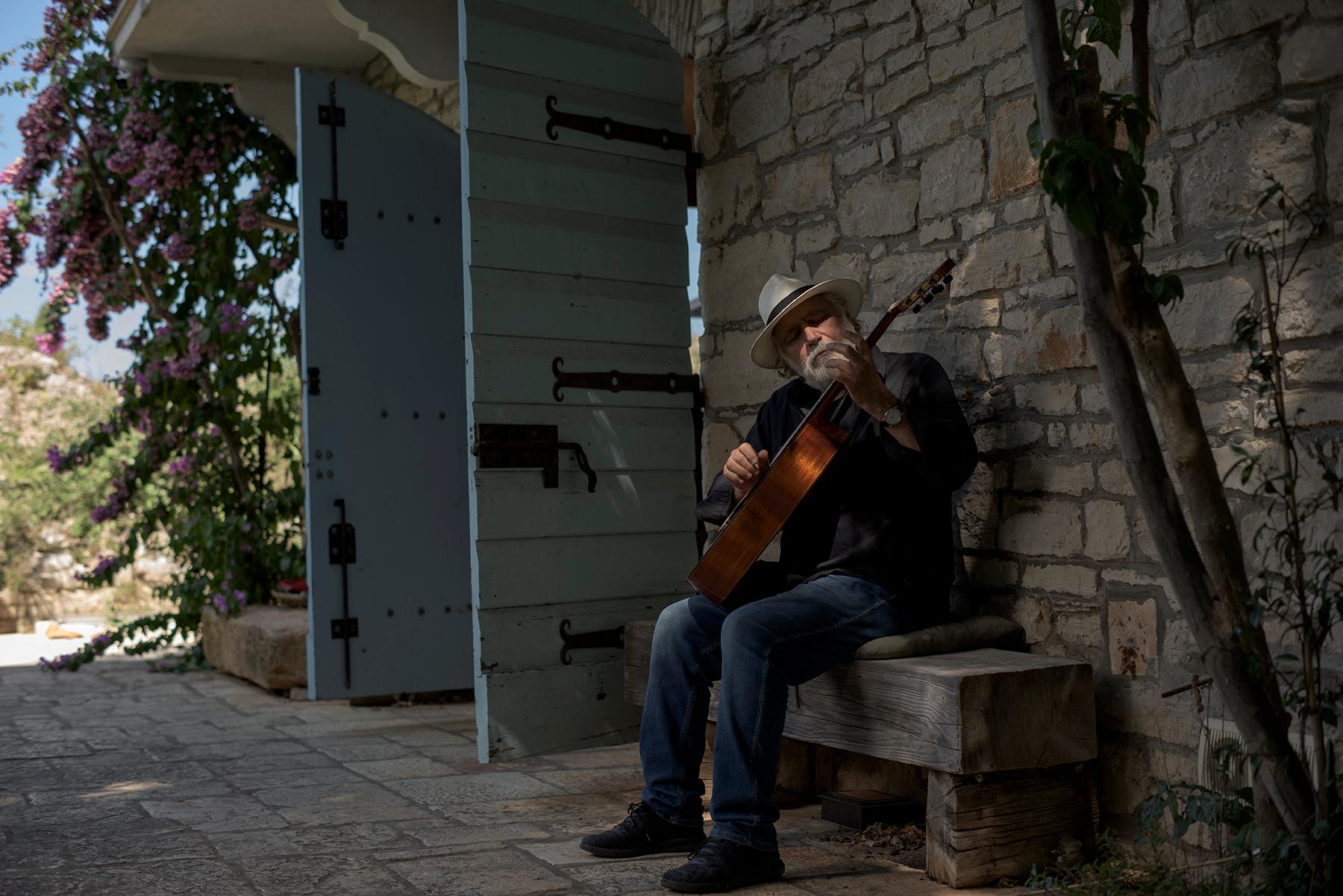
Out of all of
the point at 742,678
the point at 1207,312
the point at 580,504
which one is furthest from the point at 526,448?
the point at 1207,312

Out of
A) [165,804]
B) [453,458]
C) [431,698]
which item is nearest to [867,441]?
[165,804]

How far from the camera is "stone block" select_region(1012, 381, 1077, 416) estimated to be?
3039mm

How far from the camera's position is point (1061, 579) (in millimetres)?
3074

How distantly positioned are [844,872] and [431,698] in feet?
10.5

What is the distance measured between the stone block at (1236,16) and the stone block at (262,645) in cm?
447

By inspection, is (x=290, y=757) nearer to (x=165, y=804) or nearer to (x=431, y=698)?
(x=165, y=804)

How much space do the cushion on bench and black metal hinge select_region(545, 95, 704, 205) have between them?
207 centimetres

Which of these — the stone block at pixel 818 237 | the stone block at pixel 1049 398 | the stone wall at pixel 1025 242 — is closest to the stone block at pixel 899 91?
the stone wall at pixel 1025 242

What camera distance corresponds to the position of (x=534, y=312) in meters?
4.14

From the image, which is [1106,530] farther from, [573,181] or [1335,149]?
[573,181]

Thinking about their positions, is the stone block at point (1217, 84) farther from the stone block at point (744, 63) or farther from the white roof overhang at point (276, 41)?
the white roof overhang at point (276, 41)

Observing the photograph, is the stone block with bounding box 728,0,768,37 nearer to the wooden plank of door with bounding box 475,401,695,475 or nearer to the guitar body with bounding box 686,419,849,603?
the wooden plank of door with bounding box 475,401,695,475

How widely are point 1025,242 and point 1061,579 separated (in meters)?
0.83

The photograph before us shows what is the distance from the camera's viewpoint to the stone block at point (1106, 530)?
290cm
